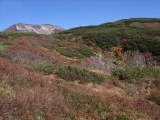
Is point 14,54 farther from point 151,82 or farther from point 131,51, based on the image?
point 131,51

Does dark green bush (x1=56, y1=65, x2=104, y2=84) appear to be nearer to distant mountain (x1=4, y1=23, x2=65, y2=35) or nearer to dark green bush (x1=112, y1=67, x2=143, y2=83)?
dark green bush (x1=112, y1=67, x2=143, y2=83)

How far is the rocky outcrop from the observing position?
23.3m

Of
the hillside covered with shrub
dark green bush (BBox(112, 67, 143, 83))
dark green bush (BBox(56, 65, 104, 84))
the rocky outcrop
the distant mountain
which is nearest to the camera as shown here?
the hillside covered with shrub

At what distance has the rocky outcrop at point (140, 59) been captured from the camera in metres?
23.3

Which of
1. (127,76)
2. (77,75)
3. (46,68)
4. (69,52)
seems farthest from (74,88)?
(69,52)

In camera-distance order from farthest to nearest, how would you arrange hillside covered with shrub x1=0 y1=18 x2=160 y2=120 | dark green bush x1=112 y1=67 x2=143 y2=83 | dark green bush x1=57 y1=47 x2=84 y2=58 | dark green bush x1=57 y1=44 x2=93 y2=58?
dark green bush x1=57 y1=44 x2=93 y2=58, dark green bush x1=57 y1=47 x2=84 y2=58, dark green bush x1=112 y1=67 x2=143 y2=83, hillside covered with shrub x1=0 y1=18 x2=160 y2=120

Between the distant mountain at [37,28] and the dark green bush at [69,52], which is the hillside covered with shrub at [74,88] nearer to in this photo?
the dark green bush at [69,52]

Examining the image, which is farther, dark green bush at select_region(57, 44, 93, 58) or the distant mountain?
the distant mountain

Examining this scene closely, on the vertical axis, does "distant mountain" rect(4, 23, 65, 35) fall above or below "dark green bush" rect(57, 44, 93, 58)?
above

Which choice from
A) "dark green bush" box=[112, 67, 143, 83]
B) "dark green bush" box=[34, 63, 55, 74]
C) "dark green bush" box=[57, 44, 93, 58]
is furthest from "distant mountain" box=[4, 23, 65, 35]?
"dark green bush" box=[34, 63, 55, 74]

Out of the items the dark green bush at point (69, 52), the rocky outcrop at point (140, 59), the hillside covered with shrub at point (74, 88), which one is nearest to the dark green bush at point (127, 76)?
the hillside covered with shrub at point (74, 88)

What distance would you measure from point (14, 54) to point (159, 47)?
59.1ft

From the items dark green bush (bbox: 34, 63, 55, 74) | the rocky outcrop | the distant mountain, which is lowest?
the rocky outcrop

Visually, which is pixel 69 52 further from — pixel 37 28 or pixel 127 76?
pixel 37 28
